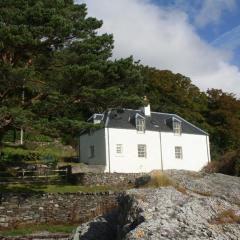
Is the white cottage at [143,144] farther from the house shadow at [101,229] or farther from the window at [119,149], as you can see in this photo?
the house shadow at [101,229]

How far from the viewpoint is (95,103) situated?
24.1m

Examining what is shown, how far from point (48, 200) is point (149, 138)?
18.1 m

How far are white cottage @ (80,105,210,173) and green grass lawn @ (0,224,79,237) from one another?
590 inches

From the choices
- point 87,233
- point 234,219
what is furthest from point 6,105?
point 234,219

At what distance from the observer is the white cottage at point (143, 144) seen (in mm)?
39875

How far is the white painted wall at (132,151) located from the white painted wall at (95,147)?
81cm

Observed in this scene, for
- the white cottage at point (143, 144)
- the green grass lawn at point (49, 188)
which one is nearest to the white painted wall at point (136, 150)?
the white cottage at point (143, 144)

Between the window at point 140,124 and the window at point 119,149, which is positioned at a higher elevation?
the window at point 140,124

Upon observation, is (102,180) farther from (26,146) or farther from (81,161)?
(26,146)

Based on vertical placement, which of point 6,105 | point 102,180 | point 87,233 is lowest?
point 87,233

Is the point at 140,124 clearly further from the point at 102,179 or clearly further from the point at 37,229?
the point at 37,229

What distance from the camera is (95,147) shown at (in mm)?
41312

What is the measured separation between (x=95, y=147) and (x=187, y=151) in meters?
9.11

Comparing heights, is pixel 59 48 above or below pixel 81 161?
above
